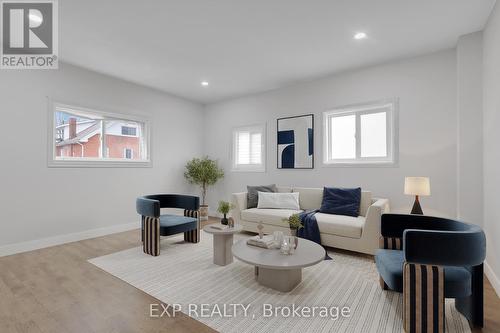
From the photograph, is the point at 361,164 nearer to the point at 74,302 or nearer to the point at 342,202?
the point at 342,202

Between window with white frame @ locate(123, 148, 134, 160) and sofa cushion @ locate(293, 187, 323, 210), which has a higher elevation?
window with white frame @ locate(123, 148, 134, 160)

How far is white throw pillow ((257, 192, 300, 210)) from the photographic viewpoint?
443cm

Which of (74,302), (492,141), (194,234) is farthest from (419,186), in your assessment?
(74,302)

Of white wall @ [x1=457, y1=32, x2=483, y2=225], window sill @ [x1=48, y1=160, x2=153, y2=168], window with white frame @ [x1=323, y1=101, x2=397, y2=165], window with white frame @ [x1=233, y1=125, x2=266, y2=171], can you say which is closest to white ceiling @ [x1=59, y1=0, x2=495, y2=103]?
white wall @ [x1=457, y1=32, x2=483, y2=225]

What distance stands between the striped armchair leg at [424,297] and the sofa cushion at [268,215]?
2.30 m

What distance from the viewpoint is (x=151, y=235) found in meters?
3.47

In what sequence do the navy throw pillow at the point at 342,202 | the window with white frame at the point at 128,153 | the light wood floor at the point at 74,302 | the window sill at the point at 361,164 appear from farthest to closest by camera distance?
1. the window with white frame at the point at 128,153
2. the window sill at the point at 361,164
3. the navy throw pillow at the point at 342,202
4. the light wood floor at the point at 74,302

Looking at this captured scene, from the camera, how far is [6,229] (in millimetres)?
3506

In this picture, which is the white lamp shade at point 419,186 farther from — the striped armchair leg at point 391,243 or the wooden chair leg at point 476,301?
the wooden chair leg at point 476,301

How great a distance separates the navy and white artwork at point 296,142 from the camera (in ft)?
15.8

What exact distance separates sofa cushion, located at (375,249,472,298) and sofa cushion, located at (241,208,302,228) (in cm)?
190

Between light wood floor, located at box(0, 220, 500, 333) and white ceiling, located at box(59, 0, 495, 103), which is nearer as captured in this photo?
light wood floor, located at box(0, 220, 500, 333)

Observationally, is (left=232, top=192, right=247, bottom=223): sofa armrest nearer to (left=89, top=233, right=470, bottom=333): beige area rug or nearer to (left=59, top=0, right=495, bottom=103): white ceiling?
(left=89, top=233, right=470, bottom=333): beige area rug

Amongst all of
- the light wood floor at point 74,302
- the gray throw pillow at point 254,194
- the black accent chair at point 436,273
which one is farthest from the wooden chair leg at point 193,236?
the black accent chair at point 436,273
